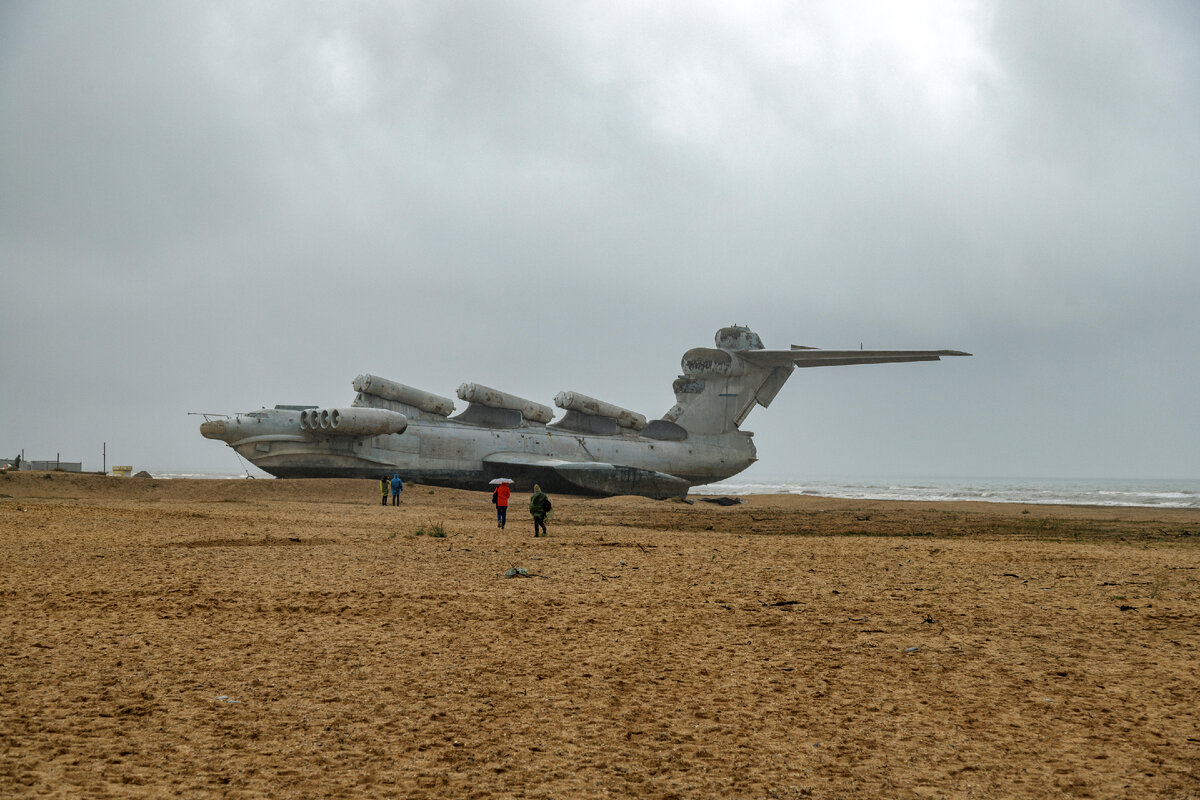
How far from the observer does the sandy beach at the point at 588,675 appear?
3643 millimetres

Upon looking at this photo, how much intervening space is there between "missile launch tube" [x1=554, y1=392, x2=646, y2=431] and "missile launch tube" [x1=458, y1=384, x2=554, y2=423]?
124 centimetres

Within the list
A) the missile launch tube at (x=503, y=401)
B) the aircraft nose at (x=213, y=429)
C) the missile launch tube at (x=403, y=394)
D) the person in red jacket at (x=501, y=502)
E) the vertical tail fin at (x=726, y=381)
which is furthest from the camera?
the vertical tail fin at (x=726, y=381)

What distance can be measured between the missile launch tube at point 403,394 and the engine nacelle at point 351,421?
1.43m

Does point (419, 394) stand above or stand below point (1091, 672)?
above

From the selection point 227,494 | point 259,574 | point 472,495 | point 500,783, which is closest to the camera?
point 500,783

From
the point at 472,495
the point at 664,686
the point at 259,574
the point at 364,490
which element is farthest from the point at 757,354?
the point at 664,686

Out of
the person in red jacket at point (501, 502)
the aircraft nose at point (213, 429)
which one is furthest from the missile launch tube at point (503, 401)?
the person in red jacket at point (501, 502)

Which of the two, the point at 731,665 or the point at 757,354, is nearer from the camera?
the point at 731,665

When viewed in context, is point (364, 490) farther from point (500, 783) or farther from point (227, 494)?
point (500, 783)

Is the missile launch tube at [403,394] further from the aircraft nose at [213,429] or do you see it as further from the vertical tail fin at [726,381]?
the vertical tail fin at [726,381]

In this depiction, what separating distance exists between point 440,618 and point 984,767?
4229mm

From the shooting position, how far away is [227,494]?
24688 millimetres

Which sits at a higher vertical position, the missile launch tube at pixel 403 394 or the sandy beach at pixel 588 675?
the missile launch tube at pixel 403 394

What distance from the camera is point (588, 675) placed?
521 centimetres
